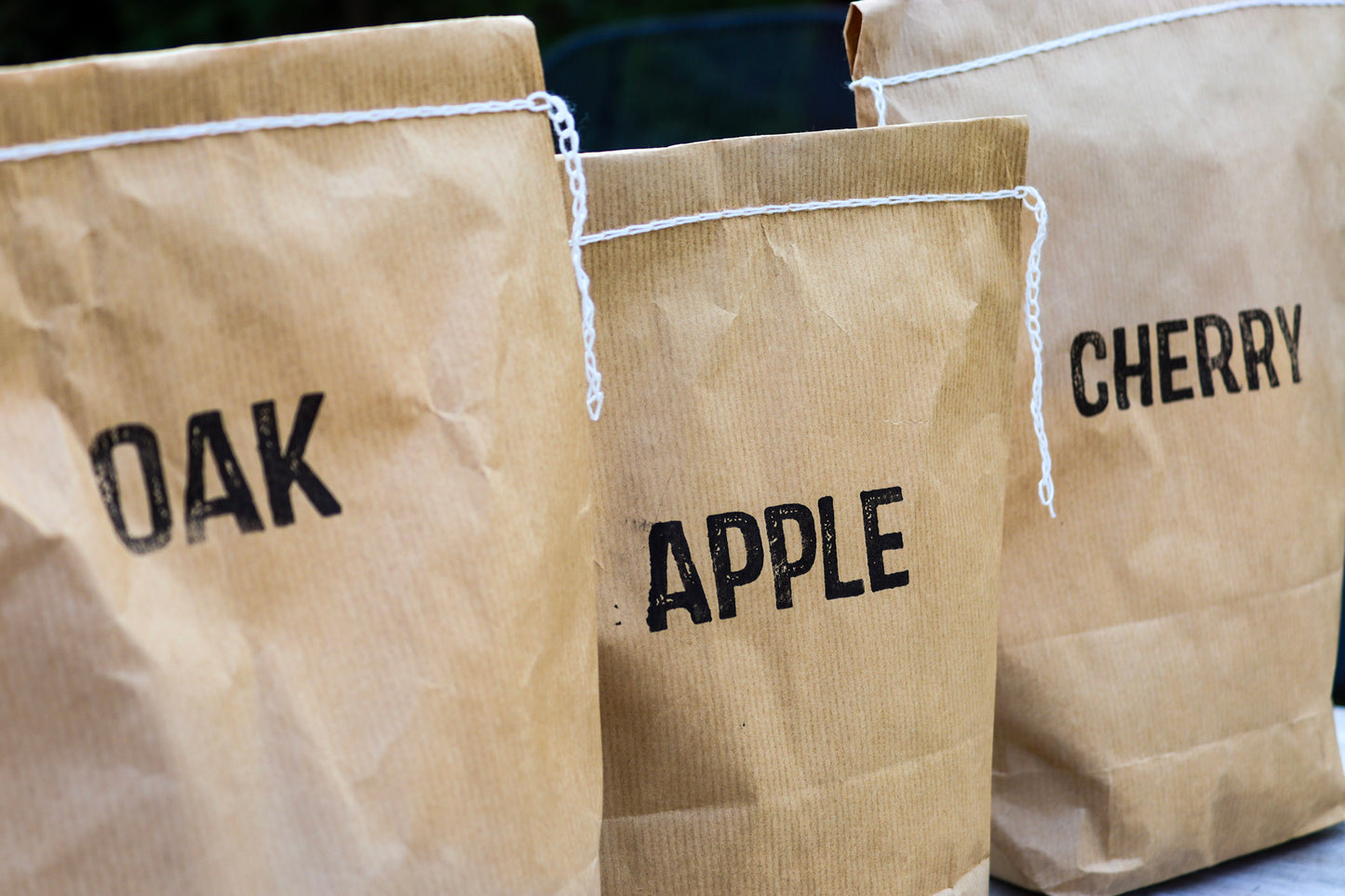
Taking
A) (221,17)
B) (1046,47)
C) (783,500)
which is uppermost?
(221,17)

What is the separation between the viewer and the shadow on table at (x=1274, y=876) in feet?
2.80

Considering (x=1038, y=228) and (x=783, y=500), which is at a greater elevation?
(x=1038, y=228)

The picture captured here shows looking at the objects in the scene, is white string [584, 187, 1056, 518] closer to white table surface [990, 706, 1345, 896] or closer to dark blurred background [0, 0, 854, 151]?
white table surface [990, 706, 1345, 896]

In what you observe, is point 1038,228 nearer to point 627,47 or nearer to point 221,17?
point 627,47

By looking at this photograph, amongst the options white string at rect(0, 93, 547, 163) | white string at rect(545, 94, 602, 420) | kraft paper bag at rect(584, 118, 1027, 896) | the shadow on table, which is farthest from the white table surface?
white string at rect(0, 93, 547, 163)

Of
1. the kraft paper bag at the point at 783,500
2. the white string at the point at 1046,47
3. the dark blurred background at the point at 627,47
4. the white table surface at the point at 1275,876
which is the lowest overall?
the white table surface at the point at 1275,876

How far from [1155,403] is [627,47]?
261cm

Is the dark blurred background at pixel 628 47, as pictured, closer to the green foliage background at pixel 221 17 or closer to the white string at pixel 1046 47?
the green foliage background at pixel 221 17

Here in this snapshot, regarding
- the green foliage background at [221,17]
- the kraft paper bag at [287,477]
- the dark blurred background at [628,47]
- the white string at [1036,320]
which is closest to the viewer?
the kraft paper bag at [287,477]

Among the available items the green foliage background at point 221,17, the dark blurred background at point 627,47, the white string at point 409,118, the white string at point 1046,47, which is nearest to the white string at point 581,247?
the white string at point 409,118

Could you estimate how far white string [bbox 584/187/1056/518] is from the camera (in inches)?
24.6

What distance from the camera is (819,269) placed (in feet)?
2.14

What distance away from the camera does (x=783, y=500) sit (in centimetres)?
65

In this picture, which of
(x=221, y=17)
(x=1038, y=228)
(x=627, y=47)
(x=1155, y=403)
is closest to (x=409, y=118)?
(x=1038, y=228)
